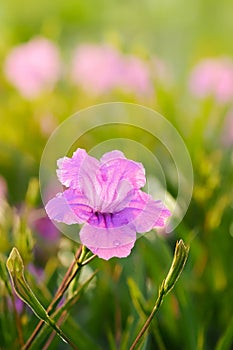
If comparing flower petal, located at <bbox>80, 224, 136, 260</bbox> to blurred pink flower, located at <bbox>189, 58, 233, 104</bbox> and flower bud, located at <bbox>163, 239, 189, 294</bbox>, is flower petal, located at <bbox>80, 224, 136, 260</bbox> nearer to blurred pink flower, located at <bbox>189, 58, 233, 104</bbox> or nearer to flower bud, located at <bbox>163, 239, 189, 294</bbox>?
flower bud, located at <bbox>163, 239, 189, 294</bbox>

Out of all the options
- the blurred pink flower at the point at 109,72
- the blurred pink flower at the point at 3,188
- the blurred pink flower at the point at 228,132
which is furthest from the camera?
the blurred pink flower at the point at 109,72

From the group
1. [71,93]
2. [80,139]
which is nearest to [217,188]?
[80,139]

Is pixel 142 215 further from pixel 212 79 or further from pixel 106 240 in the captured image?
pixel 212 79

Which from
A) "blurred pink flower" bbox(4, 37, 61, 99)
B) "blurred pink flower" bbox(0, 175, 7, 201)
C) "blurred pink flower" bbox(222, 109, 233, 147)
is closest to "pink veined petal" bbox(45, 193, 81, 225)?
"blurred pink flower" bbox(0, 175, 7, 201)

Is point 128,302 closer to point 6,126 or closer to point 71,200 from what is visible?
point 71,200

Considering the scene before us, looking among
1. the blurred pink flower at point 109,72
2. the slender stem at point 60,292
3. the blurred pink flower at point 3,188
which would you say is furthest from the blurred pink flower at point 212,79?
the slender stem at point 60,292

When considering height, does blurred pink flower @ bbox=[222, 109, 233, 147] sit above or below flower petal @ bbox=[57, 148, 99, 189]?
above

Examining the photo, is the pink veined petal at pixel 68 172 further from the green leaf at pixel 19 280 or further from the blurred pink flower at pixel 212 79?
the blurred pink flower at pixel 212 79
